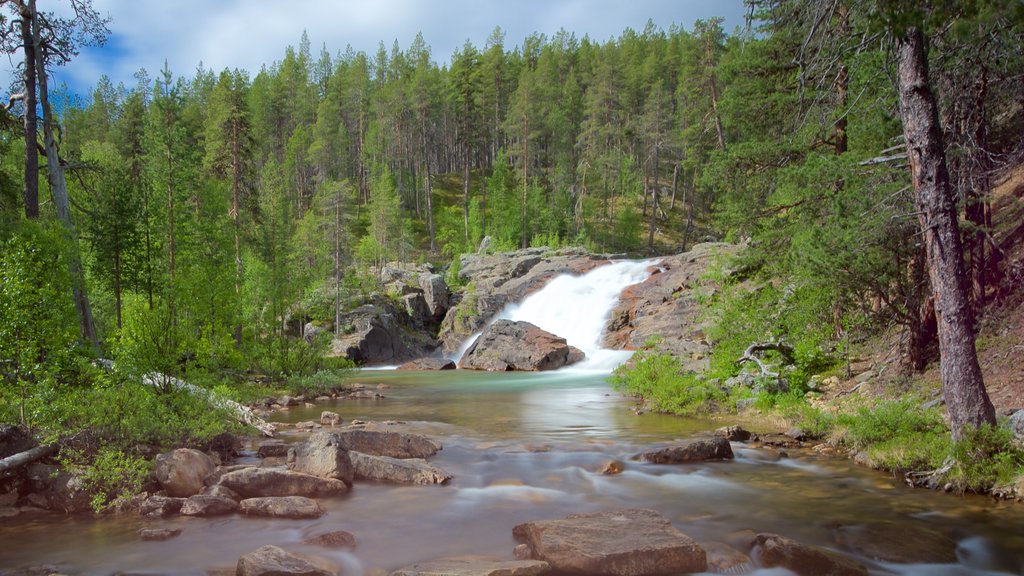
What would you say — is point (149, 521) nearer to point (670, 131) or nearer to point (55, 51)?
point (55, 51)

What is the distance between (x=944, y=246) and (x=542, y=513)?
6.26 meters

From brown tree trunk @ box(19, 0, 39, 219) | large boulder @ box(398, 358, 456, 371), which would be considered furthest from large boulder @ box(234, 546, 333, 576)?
large boulder @ box(398, 358, 456, 371)

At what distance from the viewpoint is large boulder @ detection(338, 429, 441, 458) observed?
1008 cm

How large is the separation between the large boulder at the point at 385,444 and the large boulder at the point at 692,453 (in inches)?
163

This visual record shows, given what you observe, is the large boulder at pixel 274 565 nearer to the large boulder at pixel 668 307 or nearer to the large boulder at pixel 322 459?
the large boulder at pixel 322 459

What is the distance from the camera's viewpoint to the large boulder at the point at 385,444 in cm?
1008

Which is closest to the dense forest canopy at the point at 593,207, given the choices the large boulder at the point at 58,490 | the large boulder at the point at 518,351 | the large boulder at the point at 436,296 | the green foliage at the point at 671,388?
the large boulder at the point at 58,490

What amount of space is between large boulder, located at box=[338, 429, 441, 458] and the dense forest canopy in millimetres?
3717

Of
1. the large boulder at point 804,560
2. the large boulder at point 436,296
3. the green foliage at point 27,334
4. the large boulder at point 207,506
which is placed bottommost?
the large boulder at point 804,560

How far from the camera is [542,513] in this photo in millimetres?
7816

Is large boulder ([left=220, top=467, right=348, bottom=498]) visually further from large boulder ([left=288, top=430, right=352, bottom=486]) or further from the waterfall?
Result: the waterfall

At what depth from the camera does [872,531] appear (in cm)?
682

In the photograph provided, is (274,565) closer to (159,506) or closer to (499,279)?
(159,506)

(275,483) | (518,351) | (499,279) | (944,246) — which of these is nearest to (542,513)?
(275,483)
